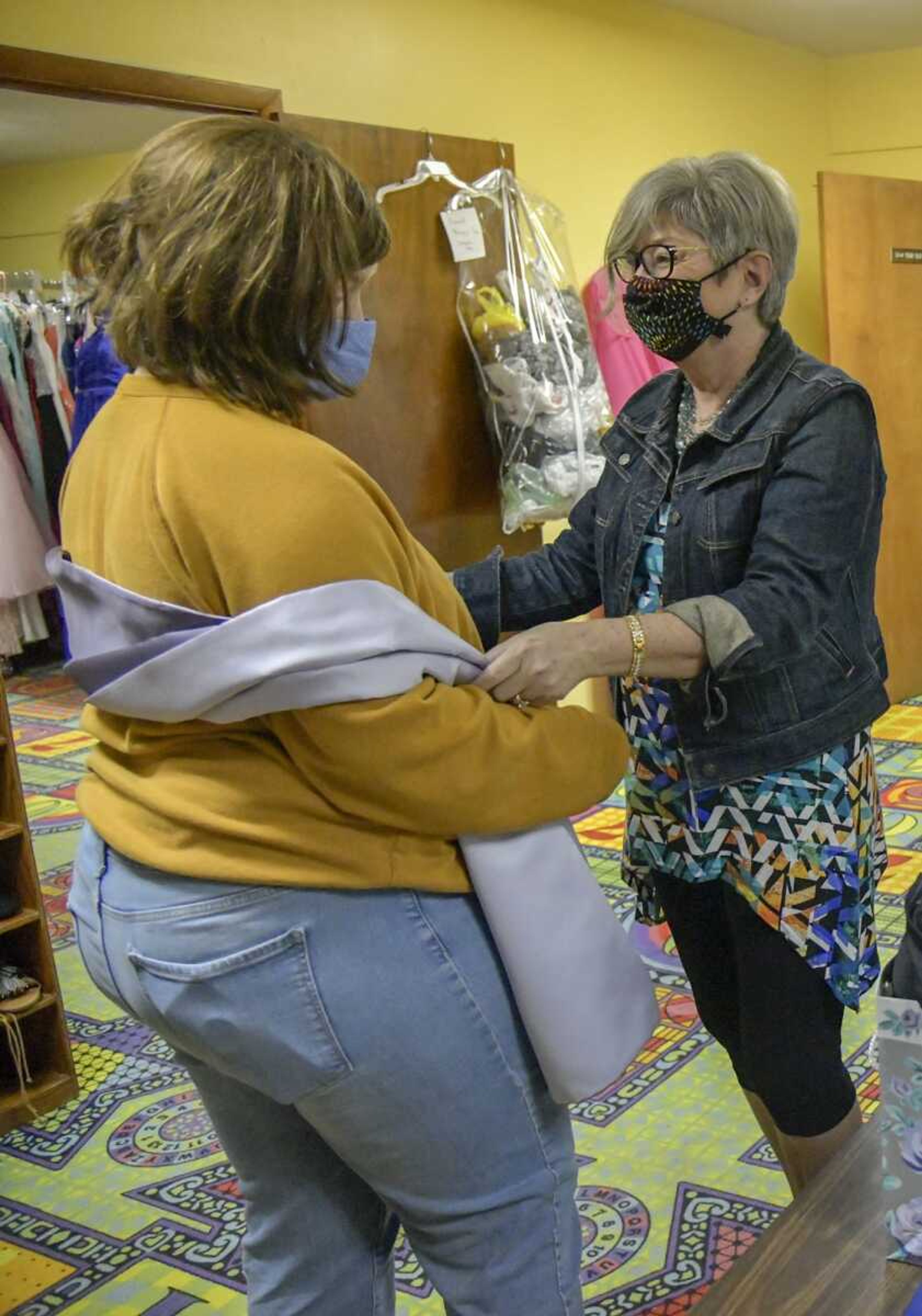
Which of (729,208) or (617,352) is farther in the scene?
(617,352)

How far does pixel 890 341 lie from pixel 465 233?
2256 mm

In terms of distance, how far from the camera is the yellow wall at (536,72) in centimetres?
313

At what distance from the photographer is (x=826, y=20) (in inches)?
199

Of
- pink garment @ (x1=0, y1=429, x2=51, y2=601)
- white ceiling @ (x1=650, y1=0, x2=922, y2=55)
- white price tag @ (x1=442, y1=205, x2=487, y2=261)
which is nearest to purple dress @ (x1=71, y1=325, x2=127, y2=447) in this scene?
pink garment @ (x1=0, y1=429, x2=51, y2=601)

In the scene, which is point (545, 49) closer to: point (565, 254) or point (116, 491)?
point (565, 254)

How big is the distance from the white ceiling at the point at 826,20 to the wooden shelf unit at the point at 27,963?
3562mm

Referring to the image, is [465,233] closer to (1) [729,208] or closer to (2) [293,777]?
(1) [729,208]

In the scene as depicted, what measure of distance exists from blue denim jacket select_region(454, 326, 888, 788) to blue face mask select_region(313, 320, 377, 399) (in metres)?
0.48

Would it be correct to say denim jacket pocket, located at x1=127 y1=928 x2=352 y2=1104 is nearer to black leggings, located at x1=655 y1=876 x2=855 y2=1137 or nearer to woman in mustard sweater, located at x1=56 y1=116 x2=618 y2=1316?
woman in mustard sweater, located at x1=56 y1=116 x2=618 y2=1316

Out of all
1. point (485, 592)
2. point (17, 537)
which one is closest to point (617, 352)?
point (17, 537)

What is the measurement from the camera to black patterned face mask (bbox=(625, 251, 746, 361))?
1633 millimetres

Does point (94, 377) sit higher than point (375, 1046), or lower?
higher

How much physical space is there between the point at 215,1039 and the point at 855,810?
904mm

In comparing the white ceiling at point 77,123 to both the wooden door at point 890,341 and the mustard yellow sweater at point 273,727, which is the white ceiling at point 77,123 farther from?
the wooden door at point 890,341
